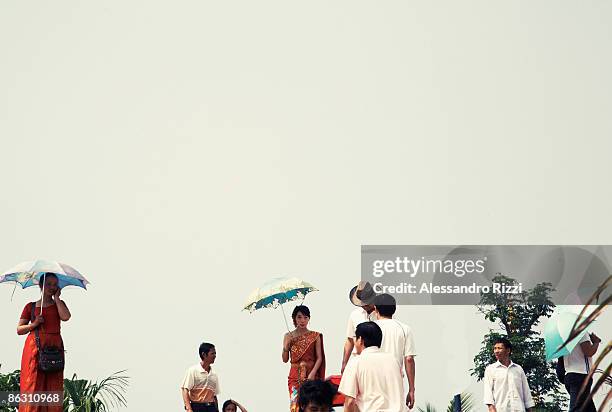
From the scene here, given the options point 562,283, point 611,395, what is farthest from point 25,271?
point 562,283

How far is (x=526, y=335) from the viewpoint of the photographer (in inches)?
672

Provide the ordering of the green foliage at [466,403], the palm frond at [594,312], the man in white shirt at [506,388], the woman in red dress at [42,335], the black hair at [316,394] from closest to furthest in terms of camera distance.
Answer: the palm frond at [594,312], the black hair at [316,394], the woman in red dress at [42,335], the man in white shirt at [506,388], the green foliage at [466,403]

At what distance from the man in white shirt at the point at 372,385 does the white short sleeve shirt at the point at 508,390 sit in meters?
3.70

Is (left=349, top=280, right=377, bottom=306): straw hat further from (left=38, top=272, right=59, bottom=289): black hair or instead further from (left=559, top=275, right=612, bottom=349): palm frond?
(left=559, top=275, right=612, bottom=349): palm frond

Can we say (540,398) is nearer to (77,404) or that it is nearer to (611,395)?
(77,404)

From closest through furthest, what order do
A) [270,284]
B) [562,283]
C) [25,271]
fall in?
1. [25,271]
2. [270,284]
3. [562,283]

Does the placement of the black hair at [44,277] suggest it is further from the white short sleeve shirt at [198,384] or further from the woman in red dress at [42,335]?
the white short sleeve shirt at [198,384]

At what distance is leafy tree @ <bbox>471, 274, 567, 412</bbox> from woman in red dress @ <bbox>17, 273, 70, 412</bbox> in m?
8.90

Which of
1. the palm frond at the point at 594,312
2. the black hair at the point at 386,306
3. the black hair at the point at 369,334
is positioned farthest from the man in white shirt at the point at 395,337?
the palm frond at the point at 594,312

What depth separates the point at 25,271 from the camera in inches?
398

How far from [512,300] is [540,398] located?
1696 mm

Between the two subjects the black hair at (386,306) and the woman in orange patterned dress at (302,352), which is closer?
the black hair at (386,306)

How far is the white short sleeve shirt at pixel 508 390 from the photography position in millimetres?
10398

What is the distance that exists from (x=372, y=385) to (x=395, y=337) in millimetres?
1803
